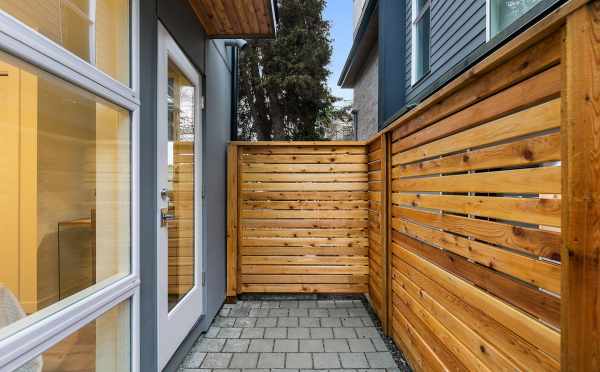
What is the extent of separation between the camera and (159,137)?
189 centimetres

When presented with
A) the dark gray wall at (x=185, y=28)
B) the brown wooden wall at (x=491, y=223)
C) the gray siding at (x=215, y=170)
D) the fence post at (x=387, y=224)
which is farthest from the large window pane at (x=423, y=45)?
the dark gray wall at (x=185, y=28)

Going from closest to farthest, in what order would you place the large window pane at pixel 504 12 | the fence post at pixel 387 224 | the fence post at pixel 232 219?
the large window pane at pixel 504 12 → the fence post at pixel 387 224 → the fence post at pixel 232 219

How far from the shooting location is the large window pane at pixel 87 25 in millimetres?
1030

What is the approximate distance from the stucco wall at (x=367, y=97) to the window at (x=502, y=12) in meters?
3.09

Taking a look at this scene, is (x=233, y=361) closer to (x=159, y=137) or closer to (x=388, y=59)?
(x=159, y=137)

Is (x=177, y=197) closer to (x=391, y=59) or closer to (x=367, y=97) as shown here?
(x=391, y=59)

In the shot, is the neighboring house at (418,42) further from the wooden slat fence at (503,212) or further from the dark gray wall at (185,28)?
the dark gray wall at (185,28)

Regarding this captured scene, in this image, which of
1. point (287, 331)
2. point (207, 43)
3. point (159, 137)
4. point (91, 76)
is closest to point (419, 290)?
point (287, 331)

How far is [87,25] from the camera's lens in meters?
1.32

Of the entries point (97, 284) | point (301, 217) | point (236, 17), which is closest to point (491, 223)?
point (97, 284)

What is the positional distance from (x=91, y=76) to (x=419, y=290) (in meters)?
2.00

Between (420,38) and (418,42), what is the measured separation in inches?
2.0

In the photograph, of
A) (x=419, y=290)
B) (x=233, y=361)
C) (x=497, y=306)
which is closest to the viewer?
(x=497, y=306)

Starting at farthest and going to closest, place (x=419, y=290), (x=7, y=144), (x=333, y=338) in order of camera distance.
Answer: (x=333, y=338), (x=419, y=290), (x=7, y=144)
